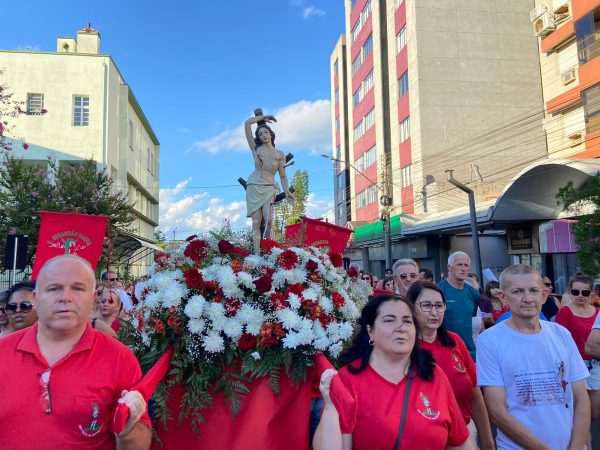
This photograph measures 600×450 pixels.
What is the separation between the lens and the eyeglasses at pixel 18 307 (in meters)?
3.44

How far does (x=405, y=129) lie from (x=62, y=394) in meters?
32.8

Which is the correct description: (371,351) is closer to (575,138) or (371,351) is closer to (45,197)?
(45,197)

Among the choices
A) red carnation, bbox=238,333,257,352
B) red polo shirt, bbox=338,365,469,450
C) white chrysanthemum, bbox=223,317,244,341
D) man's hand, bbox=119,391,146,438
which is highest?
white chrysanthemum, bbox=223,317,244,341

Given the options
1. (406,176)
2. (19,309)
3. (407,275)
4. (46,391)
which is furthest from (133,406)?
(406,176)

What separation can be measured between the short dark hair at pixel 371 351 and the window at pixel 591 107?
1996 centimetres

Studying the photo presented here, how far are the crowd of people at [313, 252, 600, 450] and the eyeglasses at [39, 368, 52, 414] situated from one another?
1.23 m

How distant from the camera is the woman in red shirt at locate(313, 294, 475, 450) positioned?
2178 millimetres

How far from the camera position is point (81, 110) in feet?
87.9

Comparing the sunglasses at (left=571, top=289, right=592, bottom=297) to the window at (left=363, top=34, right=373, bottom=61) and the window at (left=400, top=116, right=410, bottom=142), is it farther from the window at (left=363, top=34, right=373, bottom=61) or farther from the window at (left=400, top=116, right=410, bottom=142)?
the window at (left=363, top=34, right=373, bottom=61)

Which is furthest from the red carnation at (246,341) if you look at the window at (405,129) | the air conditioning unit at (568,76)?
the window at (405,129)

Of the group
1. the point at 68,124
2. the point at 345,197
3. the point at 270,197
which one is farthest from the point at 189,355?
the point at 345,197

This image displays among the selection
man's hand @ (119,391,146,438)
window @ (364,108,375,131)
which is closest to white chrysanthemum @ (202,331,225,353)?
man's hand @ (119,391,146,438)

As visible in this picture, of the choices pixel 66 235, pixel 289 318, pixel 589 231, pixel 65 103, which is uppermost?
pixel 65 103

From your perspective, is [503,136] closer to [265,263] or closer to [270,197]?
[270,197]
